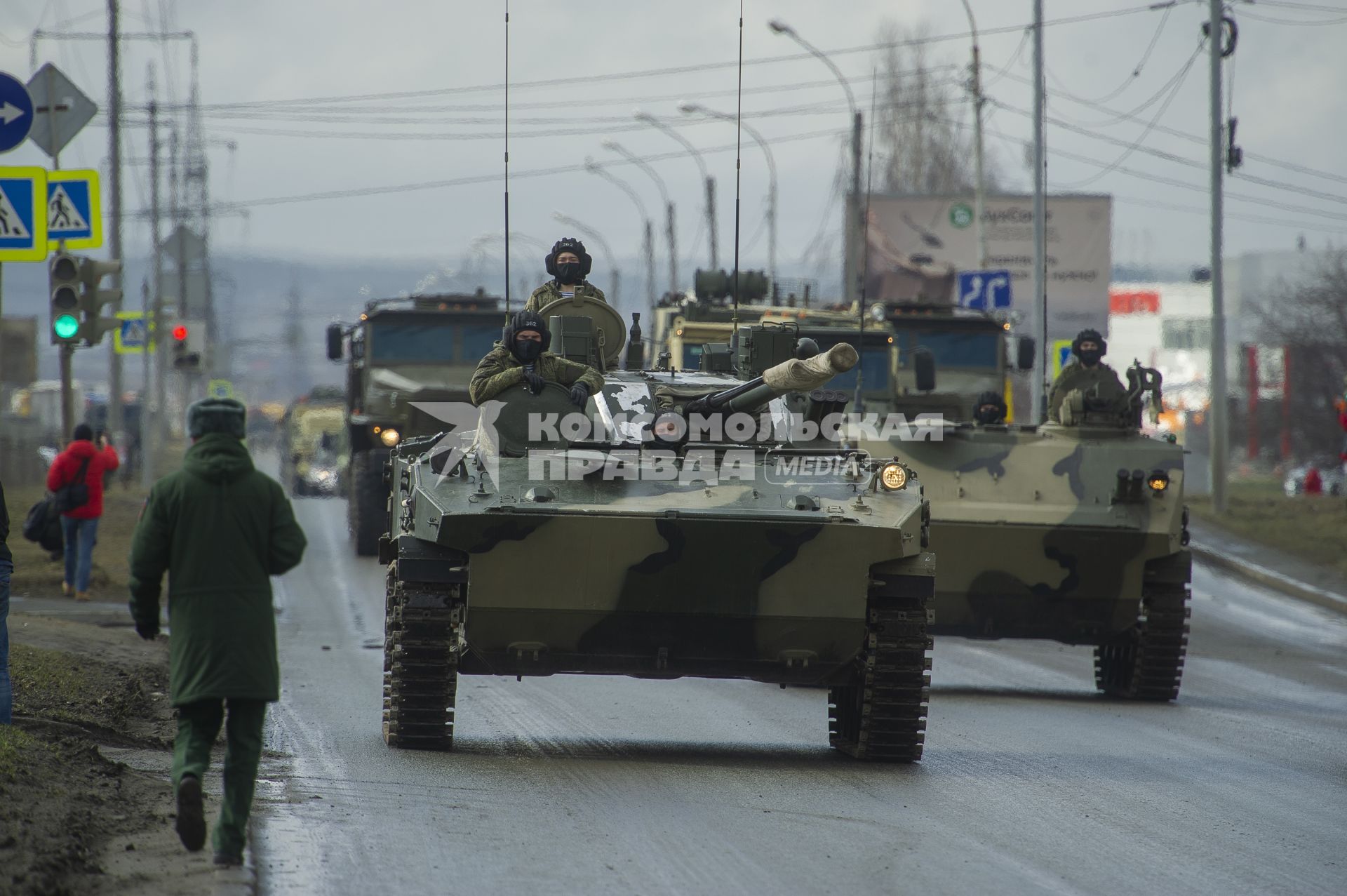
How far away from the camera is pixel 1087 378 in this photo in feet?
51.1

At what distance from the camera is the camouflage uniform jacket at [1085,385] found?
15.4 metres

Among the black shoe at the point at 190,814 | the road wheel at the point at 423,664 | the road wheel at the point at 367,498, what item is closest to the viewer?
the black shoe at the point at 190,814

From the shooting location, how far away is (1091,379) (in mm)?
15516

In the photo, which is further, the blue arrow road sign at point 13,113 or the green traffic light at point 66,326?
the green traffic light at point 66,326

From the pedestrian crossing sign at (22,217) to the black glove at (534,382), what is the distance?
483 centimetres

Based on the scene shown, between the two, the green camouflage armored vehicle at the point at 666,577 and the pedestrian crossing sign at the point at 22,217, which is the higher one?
the pedestrian crossing sign at the point at 22,217

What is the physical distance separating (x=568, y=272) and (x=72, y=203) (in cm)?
447

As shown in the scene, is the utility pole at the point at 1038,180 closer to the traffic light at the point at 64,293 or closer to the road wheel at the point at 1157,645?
the road wheel at the point at 1157,645

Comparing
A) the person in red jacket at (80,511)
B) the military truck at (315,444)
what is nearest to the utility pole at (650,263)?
the military truck at (315,444)

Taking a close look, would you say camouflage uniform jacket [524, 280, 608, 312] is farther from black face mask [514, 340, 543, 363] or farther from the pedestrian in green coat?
the pedestrian in green coat

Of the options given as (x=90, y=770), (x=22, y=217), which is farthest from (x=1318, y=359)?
(x=90, y=770)

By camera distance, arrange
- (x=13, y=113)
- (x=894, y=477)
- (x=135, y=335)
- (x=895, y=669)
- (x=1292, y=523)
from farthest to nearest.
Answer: (x=135, y=335) < (x=1292, y=523) < (x=13, y=113) < (x=894, y=477) < (x=895, y=669)

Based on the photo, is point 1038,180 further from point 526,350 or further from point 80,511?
point 526,350

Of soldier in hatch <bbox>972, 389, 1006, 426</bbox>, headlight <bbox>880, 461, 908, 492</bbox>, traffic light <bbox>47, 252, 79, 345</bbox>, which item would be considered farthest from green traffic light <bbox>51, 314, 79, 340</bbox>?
headlight <bbox>880, 461, 908, 492</bbox>
